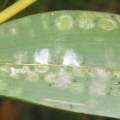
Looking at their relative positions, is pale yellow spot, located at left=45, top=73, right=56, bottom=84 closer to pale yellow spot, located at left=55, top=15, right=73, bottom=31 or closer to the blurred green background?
pale yellow spot, located at left=55, top=15, right=73, bottom=31

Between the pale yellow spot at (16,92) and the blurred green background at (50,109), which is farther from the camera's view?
the blurred green background at (50,109)

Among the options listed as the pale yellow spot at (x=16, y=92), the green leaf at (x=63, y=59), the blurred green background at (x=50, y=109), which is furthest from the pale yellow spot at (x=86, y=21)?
the blurred green background at (x=50, y=109)

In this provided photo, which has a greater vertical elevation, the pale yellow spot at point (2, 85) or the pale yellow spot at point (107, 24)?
the pale yellow spot at point (107, 24)

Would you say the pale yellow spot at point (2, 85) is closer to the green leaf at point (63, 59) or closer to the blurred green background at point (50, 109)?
the green leaf at point (63, 59)

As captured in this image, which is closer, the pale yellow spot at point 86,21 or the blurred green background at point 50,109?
the pale yellow spot at point 86,21

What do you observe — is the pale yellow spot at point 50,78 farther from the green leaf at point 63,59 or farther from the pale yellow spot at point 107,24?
the pale yellow spot at point 107,24

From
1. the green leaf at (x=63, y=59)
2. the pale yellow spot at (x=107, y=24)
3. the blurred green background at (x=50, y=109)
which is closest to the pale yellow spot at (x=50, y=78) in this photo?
the green leaf at (x=63, y=59)

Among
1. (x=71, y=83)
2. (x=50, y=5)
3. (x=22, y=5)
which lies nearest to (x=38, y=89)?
(x=71, y=83)
